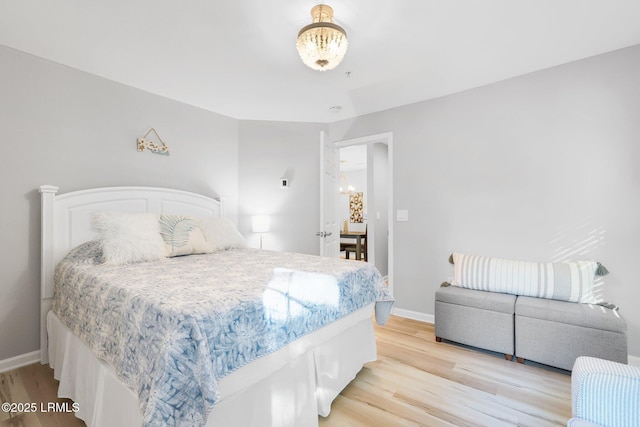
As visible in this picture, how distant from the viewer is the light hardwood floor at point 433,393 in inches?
65.1

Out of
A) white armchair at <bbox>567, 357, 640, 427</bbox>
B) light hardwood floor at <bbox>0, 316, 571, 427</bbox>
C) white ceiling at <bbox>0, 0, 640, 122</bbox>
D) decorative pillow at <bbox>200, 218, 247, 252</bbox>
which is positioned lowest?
light hardwood floor at <bbox>0, 316, 571, 427</bbox>

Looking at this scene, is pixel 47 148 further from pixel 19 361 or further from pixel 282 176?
pixel 282 176

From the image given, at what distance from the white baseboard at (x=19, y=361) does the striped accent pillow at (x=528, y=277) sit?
144 inches

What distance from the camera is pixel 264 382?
139cm

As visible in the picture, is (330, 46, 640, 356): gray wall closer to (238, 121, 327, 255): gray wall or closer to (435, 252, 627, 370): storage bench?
(435, 252, 627, 370): storage bench

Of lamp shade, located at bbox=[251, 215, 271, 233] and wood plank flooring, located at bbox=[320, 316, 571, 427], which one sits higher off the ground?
lamp shade, located at bbox=[251, 215, 271, 233]

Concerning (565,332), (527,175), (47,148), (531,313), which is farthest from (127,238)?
(527,175)

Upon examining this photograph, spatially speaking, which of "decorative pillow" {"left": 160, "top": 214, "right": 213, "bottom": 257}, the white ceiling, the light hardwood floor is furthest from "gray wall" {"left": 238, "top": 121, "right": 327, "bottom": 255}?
the light hardwood floor

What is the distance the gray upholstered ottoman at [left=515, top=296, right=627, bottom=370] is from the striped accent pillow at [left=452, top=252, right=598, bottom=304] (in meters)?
0.09

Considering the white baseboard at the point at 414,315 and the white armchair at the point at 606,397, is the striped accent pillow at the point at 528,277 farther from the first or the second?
the white armchair at the point at 606,397

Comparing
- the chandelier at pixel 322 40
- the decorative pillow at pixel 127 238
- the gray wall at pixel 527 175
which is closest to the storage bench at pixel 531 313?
the gray wall at pixel 527 175

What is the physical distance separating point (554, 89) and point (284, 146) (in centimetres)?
298

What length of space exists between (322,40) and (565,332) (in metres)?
2.62

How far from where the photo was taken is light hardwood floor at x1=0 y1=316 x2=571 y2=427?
1.65m
